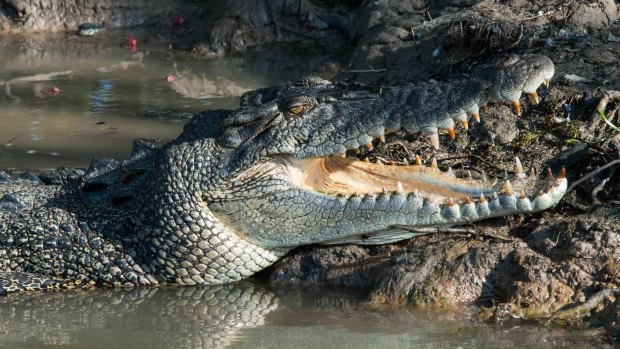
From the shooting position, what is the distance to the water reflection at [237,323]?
17.7ft

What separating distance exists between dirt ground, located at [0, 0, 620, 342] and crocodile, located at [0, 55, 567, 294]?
21cm

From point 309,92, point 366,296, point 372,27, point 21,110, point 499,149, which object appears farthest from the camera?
point 372,27

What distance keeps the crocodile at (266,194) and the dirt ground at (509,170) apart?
21 centimetres

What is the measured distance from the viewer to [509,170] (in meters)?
6.57

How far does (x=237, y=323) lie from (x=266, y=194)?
2.72ft

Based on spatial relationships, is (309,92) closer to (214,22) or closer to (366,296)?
(366,296)

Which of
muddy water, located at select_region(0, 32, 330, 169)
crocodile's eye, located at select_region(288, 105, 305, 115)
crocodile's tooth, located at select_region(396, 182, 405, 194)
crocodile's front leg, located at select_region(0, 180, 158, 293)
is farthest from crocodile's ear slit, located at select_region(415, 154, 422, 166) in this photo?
muddy water, located at select_region(0, 32, 330, 169)

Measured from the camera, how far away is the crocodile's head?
5.81 meters

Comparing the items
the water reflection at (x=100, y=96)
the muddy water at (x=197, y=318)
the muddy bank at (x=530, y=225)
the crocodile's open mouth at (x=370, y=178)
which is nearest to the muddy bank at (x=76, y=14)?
the water reflection at (x=100, y=96)

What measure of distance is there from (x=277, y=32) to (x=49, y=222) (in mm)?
8472

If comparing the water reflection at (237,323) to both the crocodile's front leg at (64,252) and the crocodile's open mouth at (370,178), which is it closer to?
the crocodile's front leg at (64,252)

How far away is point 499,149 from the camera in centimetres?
687

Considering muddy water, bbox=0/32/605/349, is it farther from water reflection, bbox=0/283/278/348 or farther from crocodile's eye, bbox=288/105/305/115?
crocodile's eye, bbox=288/105/305/115

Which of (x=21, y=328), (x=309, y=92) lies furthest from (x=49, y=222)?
(x=309, y=92)
